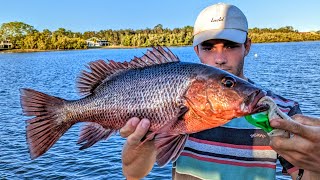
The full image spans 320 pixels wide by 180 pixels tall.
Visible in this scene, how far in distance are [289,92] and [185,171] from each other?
20.9 m

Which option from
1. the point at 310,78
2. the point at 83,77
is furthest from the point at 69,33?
the point at 83,77

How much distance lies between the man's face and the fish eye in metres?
0.91

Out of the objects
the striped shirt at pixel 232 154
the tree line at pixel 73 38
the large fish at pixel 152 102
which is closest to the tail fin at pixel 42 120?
the large fish at pixel 152 102

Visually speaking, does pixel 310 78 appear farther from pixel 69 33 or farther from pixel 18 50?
pixel 69 33

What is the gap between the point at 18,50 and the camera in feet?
488

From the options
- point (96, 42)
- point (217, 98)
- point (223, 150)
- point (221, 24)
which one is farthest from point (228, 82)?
point (96, 42)

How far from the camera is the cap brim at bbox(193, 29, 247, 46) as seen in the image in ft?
12.0

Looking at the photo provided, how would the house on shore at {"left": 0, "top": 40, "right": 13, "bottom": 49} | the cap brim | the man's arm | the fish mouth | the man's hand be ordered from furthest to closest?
the house on shore at {"left": 0, "top": 40, "right": 13, "bottom": 49}, the cap brim, the man's arm, the fish mouth, the man's hand

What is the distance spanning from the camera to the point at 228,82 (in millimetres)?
2797

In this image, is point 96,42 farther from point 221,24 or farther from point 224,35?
point 224,35

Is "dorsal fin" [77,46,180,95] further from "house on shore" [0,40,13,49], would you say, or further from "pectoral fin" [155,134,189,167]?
"house on shore" [0,40,13,49]

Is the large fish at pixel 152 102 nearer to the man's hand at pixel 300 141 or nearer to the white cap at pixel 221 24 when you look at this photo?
the man's hand at pixel 300 141

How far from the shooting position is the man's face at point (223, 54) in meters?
3.73

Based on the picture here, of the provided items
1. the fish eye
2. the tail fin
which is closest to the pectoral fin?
the fish eye
